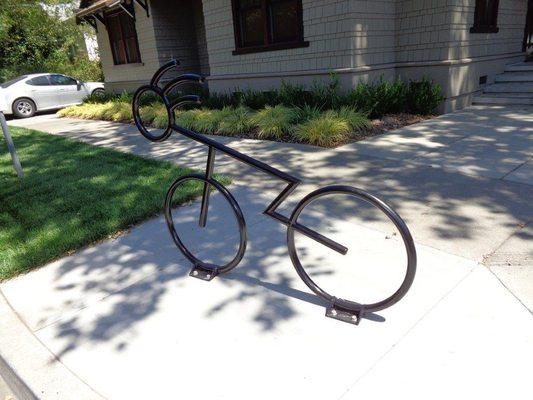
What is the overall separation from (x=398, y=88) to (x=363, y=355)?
23.2 feet

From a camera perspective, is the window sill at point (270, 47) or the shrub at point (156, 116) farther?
the shrub at point (156, 116)

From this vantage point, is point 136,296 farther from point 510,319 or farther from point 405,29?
point 405,29

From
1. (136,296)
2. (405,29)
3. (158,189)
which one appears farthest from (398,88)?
(136,296)

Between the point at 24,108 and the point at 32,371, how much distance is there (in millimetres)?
15690

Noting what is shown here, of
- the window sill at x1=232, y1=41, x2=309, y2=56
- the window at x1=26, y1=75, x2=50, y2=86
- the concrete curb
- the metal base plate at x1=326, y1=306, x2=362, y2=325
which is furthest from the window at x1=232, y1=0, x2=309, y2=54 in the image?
the window at x1=26, y1=75, x2=50, y2=86

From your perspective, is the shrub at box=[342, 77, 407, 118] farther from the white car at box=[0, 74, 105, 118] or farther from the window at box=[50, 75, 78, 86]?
the window at box=[50, 75, 78, 86]

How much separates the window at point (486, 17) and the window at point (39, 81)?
14246 mm

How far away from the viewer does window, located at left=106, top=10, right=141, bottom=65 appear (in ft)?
49.9

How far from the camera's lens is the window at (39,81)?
1566 cm

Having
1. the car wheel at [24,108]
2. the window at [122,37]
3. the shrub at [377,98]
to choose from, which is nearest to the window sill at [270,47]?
the shrub at [377,98]

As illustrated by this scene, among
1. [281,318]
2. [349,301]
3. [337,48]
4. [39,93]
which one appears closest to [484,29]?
[337,48]

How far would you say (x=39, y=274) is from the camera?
11.7 feet

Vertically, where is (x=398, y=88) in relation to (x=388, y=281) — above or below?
above

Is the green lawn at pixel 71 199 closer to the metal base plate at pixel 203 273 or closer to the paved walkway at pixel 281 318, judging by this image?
the paved walkway at pixel 281 318
